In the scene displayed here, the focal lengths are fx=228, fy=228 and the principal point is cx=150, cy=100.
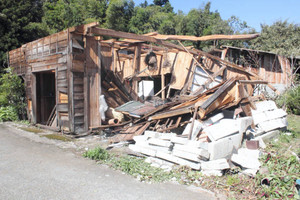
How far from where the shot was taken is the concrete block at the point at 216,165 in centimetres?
453

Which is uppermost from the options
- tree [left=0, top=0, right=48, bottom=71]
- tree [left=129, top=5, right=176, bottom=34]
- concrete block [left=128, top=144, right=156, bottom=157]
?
tree [left=129, top=5, right=176, bottom=34]

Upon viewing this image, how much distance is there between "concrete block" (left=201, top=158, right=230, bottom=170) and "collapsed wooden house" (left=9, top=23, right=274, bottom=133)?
2914mm

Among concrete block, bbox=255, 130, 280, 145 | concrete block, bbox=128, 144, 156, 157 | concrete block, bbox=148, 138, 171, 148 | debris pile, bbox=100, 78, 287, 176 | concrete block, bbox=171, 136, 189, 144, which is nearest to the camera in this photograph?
debris pile, bbox=100, 78, 287, 176

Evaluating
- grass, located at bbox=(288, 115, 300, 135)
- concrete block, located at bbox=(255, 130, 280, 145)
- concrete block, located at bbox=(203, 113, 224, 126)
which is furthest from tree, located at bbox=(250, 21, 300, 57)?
concrete block, located at bbox=(203, 113, 224, 126)

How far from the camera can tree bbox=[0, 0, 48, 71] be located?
601 inches

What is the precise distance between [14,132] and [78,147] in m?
4.07

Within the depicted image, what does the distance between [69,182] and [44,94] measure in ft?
27.1

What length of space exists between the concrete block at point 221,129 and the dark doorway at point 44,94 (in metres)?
8.77

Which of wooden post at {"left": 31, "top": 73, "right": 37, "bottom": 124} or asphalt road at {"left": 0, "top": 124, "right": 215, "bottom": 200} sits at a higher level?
wooden post at {"left": 31, "top": 73, "right": 37, "bottom": 124}

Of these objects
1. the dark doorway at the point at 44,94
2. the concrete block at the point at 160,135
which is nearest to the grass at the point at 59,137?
the concrete block at the point at 160,135

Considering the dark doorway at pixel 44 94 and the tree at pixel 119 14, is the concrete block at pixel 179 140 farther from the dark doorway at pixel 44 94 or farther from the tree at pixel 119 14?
the tree at pixel 119 14

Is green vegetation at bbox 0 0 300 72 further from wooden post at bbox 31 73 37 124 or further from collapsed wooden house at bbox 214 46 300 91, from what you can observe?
wooden post at bbox 31 73 37 124

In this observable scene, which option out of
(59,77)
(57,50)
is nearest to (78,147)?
(59,77)

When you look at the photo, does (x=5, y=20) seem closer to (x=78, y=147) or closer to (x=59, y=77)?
(x=59, y=77)
